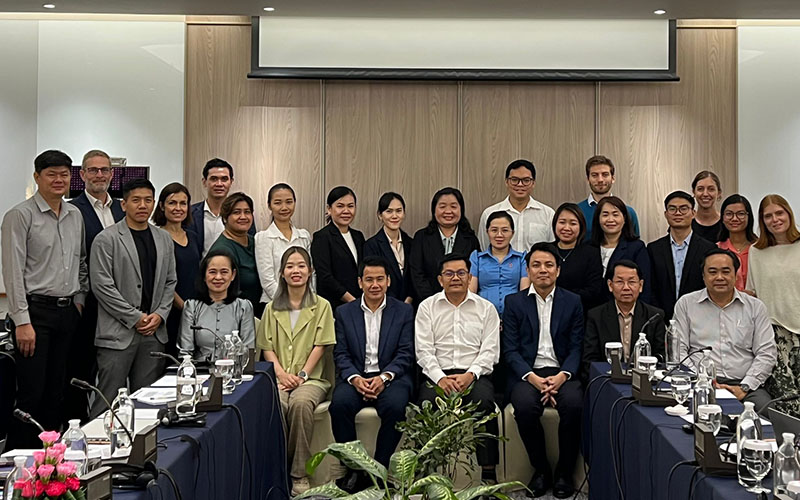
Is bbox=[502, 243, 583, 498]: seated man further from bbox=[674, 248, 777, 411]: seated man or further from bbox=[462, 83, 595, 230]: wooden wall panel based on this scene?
bbox=[462, 83, 595, 230]: wooden wall panel

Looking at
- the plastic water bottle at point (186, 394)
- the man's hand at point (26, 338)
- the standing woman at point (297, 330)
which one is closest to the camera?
the plastic water bottle at point (186, 394)

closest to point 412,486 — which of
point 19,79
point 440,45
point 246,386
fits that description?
point 246,386

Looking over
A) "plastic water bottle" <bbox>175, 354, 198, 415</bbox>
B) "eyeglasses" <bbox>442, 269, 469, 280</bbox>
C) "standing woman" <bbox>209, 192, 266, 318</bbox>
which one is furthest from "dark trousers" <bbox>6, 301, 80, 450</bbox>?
"eyeglasses" <bbox>442, 269, 469, 280</bbox>

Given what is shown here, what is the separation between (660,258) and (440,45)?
2.38 metres

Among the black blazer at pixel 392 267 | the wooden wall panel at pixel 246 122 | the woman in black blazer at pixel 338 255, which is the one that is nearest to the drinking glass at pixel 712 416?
the black blazer at pixel 392 267

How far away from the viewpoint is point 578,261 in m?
5.50

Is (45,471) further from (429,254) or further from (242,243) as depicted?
(429,254)

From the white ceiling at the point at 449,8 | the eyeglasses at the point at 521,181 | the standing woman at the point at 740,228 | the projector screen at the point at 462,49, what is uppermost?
the white ceiling at the point at 449,8

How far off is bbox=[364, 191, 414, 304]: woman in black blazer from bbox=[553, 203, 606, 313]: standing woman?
99 cm

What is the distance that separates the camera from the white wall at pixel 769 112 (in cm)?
678

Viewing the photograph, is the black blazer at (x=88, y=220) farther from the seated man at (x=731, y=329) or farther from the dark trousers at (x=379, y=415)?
the seated man at (x=731, y=329)

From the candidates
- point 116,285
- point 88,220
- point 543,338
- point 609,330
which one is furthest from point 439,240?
point 88,220

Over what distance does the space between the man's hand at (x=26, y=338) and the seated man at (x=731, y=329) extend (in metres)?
3.44

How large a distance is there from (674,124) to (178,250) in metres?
3.88
